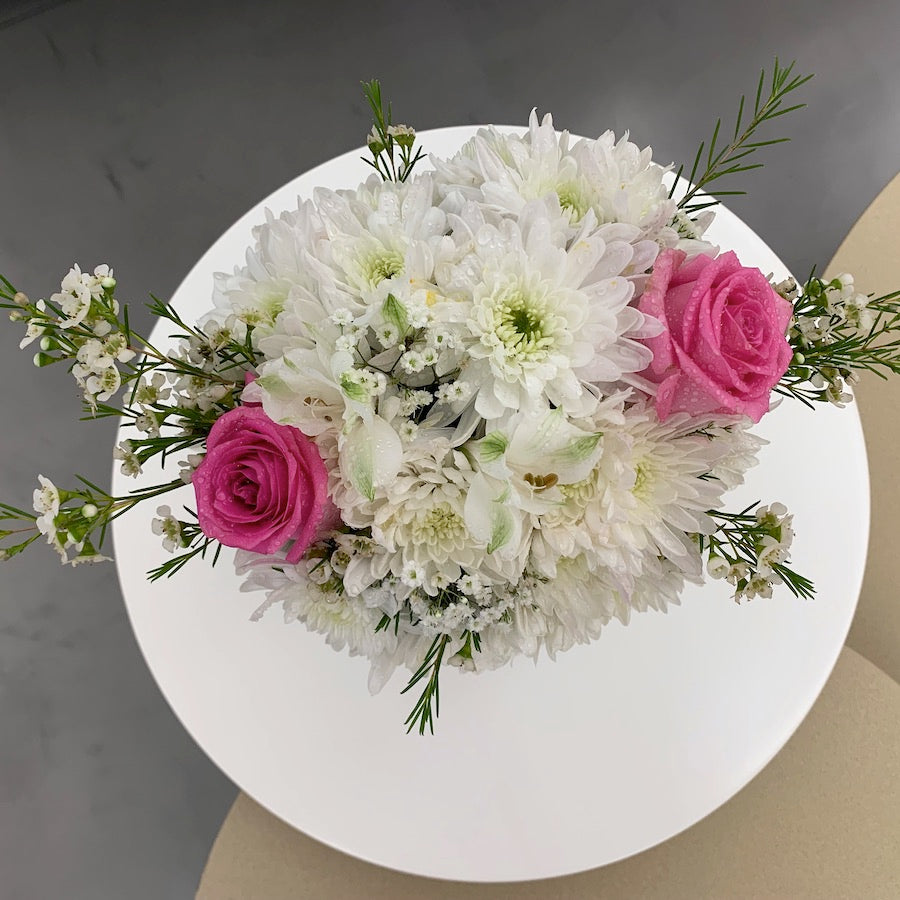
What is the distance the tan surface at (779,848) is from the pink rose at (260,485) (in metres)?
0.85

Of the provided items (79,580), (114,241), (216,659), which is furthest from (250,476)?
(114,241)

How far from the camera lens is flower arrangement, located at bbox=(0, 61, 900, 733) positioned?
484 millimetres

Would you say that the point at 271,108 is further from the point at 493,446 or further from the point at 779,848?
the point at 779,848

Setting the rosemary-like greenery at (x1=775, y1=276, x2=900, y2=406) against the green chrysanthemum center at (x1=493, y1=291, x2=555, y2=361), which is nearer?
the green chrysanthemum center at (x1=493, y1=291, x2=555, y2=361)

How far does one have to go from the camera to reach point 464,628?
0.62 m

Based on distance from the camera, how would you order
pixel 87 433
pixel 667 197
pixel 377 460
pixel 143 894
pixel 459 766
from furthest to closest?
pixel 87 433
pixel 143 894
pixel 459 766
pixel 667 197
pixel 377 460

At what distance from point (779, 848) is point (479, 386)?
0.99m

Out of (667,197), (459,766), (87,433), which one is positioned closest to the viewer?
(667,197)

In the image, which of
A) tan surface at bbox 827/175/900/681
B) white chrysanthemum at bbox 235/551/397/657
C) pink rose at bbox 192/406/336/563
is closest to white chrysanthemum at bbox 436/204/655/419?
pink rose at bbox 192/406/336/563

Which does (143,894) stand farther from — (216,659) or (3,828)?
(216,659)

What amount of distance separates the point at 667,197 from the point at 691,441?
213mm

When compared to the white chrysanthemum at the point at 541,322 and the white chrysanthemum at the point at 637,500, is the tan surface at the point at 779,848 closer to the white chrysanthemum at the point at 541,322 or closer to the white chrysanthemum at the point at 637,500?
the white chrysanthemum at the point at 637,500

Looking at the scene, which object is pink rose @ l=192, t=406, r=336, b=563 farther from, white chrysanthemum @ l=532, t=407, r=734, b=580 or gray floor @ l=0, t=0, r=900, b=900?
gray floor @ l=0, t=0, r=900, b=900

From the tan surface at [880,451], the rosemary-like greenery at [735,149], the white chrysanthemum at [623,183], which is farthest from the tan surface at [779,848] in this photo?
the white chrysanthemum at [623,183]
